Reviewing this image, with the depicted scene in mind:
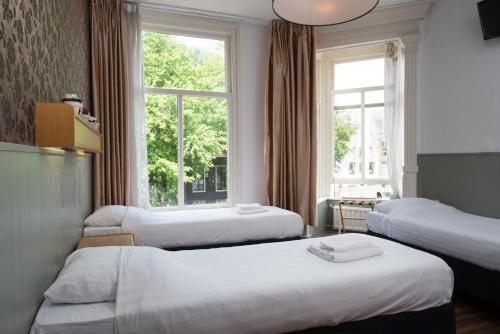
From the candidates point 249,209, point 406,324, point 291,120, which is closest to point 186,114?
point 291,120

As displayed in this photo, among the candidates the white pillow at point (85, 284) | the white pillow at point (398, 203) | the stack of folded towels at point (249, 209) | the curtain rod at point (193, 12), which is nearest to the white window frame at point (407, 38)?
the white pillow at point (398, 203)

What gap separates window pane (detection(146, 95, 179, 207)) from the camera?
159 inches

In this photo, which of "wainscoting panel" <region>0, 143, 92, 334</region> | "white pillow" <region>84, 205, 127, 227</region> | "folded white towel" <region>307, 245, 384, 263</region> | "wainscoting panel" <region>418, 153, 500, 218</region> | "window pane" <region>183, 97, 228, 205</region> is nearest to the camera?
"wainscoting panel" <region>0, 143, 92, 334</region>

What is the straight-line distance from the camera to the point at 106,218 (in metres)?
2.92

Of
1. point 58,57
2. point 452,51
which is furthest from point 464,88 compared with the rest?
point 58,57

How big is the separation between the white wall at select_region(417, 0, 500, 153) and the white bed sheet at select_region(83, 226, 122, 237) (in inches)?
140

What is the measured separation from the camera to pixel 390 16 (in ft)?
13.1

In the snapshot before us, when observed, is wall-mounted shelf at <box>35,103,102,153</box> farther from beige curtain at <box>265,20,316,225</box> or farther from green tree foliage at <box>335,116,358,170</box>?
green tree foliage at <box>335,116,358,170</box>

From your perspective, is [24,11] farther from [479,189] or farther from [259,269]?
[479,189]

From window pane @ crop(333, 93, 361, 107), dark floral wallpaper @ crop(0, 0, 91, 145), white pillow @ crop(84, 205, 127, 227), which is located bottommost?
white pillow @ crop(84, 205, 127, 227)

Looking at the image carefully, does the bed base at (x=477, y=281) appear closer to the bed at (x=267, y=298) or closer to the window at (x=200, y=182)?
the bed at (x=267, y=298)

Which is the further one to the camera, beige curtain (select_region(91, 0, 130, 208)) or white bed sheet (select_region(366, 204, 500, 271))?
beige curtain (select_region(91, 0, 130, 208))

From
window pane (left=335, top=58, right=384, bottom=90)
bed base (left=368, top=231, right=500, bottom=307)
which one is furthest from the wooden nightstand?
window pane (left=335, top=58, right=384, bottom=90)

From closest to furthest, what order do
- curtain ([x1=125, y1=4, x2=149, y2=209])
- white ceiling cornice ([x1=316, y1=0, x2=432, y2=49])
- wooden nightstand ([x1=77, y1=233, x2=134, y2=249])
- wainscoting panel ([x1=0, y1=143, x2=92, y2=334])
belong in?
wainscoting panel ([x1=0, y1=143, x2=92, y2=334]) → wooden nightstand ([x1=77, y1=233, x2=134, y2=249]) → curtain ([x1=125, y1=4, x2=149, y2=209]) → white ceiling cornice ([x1=316, y1=0, x2=432, y2=49])
